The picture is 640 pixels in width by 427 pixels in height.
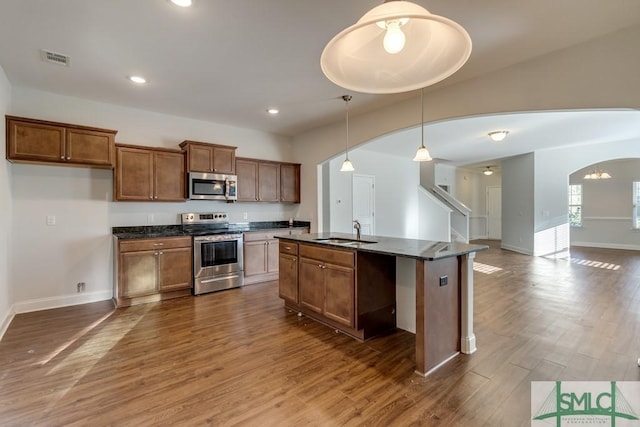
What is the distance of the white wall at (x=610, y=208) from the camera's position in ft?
27.0

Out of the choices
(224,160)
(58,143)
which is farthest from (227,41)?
(58,143)

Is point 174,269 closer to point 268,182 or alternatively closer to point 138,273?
point 138,273

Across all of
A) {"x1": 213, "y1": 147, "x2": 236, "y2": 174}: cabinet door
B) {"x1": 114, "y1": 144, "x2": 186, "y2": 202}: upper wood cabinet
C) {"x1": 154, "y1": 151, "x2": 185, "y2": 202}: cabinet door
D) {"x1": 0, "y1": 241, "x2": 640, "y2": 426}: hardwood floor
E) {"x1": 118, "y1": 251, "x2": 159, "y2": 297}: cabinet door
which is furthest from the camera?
{"x1": 213, "y1": 147, "x2": 236, "y2": 174}: cabinet door

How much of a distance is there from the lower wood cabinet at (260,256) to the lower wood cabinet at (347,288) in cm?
166

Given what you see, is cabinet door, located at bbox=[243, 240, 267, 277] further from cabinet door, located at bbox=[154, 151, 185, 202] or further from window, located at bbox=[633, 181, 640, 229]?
window, located at bbox=[633, 181, 640, 229]

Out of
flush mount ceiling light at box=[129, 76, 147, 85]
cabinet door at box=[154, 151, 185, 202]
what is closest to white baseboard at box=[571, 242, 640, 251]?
cabinet door at box=[154, 151, 185, 202]

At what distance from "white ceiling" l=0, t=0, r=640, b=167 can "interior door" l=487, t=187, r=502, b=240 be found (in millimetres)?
9222

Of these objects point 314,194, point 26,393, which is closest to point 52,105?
point 26,393

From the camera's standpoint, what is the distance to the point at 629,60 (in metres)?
2.32

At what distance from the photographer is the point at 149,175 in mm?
4281

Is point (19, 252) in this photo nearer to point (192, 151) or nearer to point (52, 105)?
point (52, 105)

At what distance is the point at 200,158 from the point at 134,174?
37.0 inches

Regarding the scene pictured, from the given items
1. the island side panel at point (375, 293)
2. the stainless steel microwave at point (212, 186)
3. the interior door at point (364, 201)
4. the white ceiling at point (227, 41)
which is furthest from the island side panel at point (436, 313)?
the interior door at point (364, 201)

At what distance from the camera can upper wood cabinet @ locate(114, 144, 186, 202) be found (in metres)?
4.07
